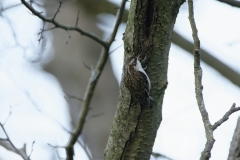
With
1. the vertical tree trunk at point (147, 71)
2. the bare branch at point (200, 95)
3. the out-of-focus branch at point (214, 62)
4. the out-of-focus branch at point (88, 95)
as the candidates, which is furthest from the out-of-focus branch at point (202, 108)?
the out-of-focus branch at point (214, 62)

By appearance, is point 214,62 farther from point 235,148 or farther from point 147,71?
point 147,71

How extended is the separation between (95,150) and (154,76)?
49.6 inches

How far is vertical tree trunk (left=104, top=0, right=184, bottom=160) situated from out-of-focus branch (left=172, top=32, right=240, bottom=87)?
1.36 metres

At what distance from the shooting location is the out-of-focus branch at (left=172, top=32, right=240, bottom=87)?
277cm

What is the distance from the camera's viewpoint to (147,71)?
1.48 metres

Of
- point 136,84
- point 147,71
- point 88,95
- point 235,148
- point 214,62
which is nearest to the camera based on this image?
point 147,71

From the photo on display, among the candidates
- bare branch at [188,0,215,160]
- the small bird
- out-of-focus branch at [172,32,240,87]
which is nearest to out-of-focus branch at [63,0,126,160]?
the small bird

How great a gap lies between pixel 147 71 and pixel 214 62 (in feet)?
4.96

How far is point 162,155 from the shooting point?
80.3 inches

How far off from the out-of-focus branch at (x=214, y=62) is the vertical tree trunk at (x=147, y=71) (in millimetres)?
1360

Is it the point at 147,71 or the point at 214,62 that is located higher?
the point at 214,62

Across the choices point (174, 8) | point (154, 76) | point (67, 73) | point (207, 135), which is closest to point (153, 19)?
point (174, 8)

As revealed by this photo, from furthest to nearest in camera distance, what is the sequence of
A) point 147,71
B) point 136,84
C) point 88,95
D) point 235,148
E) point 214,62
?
point 214,62 < point 88,95 < point 136,84 < point 235,148 < point 147,71

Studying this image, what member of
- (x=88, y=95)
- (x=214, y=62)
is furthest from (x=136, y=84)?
(x=214, y=62)
